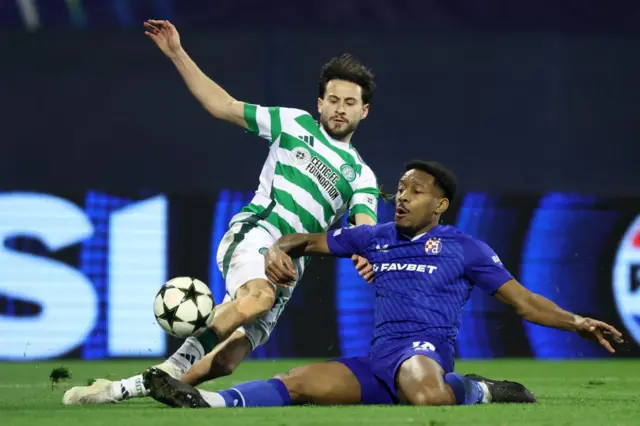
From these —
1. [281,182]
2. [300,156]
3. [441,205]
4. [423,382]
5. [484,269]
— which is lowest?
[423,382]

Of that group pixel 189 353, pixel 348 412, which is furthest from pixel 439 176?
pixel 189 353

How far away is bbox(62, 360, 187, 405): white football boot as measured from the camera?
669 cm

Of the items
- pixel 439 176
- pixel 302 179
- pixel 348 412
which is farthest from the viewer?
pixel 302 179

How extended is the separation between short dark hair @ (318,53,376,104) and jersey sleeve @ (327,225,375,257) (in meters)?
0.95

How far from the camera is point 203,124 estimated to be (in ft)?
46.9

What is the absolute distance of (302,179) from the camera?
752 centimetres

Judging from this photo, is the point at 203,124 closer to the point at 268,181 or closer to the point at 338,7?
the point at 338,7

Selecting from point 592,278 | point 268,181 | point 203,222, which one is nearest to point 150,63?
point 203,222

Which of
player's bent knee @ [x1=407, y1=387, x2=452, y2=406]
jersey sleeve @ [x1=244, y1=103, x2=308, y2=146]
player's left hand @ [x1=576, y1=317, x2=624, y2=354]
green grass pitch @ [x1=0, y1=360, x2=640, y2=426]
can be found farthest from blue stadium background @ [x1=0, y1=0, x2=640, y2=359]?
player's left hand @ [x1=576, y1=317, x2=624, y2=354]

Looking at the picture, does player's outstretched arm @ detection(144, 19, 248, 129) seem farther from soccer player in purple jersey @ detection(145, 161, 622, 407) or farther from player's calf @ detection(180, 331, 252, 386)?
player's calf @ detection(180, 331, 252, 386)

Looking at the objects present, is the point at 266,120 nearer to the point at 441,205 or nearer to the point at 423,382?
the point at 441,205

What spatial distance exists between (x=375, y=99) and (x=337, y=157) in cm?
676

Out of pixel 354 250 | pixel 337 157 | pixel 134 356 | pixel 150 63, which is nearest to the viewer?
pixel 354 250

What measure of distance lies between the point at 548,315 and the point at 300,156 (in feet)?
5.47
